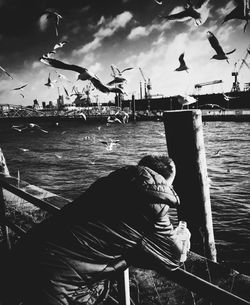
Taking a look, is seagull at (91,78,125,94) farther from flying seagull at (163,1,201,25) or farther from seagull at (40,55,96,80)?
flying seagull at (163,1,201,25)

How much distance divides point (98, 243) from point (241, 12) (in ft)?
6.62

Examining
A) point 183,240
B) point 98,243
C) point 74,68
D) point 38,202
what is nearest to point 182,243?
point 183,240

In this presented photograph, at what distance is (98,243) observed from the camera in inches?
64.7

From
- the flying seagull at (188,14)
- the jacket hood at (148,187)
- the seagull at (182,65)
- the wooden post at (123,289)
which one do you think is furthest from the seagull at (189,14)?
the wooden post at (123,289)

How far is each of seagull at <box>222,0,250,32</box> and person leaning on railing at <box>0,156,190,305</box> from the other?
56.4 inches

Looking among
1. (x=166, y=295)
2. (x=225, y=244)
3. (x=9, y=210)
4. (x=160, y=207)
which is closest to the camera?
(x=160, y=207)

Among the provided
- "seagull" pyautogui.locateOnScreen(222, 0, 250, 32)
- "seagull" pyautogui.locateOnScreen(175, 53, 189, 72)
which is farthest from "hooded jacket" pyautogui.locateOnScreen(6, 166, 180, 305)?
"seagull" pyautogui.locateOnScreen(175, 53, 189, 72)

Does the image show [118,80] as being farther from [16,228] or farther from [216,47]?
[16,228]

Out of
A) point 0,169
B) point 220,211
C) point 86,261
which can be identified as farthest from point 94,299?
point 220,211

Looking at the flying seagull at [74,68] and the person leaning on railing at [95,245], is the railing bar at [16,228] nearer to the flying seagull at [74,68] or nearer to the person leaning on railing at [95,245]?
the person leaning on railing at [95,245]

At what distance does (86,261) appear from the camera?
164 cm

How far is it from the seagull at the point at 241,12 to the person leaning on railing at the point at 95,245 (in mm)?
1433

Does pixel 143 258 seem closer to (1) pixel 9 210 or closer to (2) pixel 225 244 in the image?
(1) pixel 9 210

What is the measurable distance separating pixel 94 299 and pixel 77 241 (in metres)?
0.52
